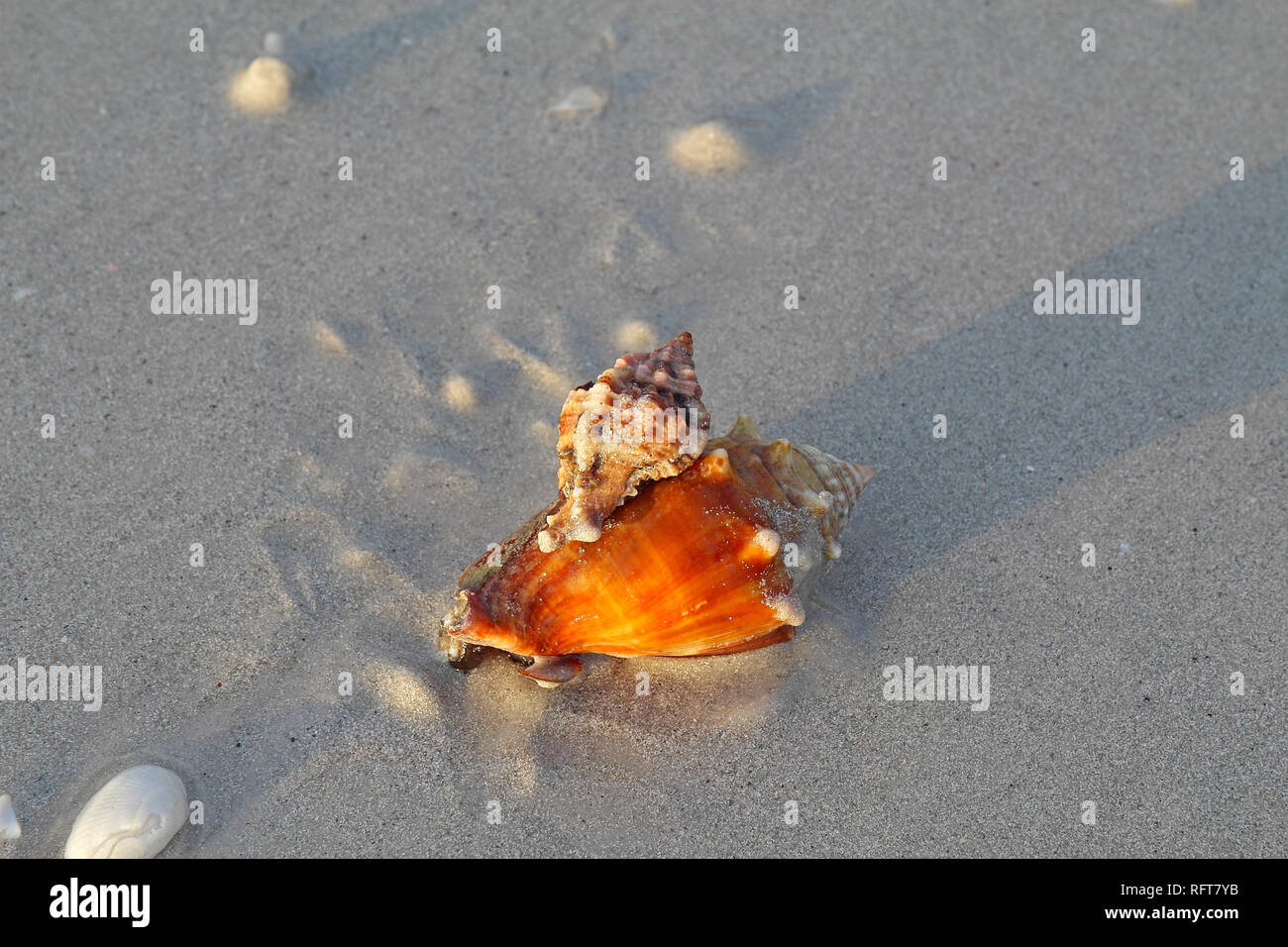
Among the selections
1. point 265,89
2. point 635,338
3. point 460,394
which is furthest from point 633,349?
point 265,89

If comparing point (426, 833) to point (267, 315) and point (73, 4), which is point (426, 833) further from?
point (73, 4)

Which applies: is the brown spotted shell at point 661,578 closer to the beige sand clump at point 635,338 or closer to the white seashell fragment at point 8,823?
the beige sand clump at point 635,338

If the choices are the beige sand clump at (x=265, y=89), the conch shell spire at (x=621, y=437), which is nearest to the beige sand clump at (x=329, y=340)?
the beige sand clump at (x=265, y=89)

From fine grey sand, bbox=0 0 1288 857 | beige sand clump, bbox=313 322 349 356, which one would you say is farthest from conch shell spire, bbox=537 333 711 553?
beige sand clump, bbox=313 322 349 356

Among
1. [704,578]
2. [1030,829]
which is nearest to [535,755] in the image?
[704,578]

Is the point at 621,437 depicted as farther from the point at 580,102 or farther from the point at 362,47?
the point at 362,47
